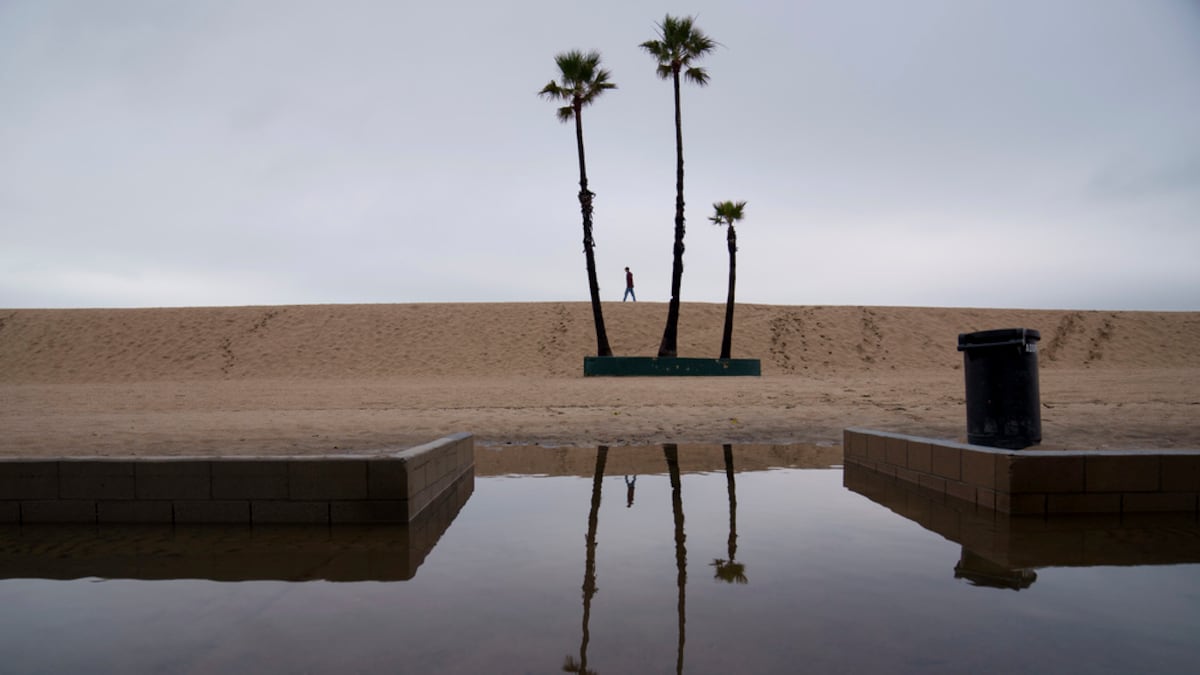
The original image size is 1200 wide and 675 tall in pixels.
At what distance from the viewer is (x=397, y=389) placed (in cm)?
2227

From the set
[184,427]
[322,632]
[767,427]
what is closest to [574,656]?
[322,632]

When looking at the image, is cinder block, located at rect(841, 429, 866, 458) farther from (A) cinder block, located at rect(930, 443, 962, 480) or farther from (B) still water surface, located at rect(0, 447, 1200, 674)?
(B) still water surface, located at rect(0, 447, 1200, 674)

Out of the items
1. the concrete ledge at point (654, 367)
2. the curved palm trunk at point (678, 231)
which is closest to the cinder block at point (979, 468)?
the concrete ledge at point (654, 367)

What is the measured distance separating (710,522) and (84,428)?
11.0m

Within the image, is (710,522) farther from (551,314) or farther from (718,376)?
(551,314)

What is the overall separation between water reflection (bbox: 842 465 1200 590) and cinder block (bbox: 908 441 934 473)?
512 millimetres

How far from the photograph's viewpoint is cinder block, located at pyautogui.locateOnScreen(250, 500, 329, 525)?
6445mm

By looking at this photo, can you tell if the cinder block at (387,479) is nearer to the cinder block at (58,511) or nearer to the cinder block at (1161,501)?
the cinder block at (58,511)

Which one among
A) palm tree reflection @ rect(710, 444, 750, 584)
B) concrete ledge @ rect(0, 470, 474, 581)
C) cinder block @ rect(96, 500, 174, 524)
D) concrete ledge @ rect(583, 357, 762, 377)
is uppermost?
concrete ledge @ rect(583, 357, 762, 377)

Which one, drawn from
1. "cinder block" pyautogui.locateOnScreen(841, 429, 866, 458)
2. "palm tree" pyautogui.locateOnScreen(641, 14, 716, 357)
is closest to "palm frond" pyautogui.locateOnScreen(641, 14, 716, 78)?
"palm tree" pyautogui.locateOnScreen(641, 14, 716, 357)

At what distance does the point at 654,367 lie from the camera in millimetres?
25406

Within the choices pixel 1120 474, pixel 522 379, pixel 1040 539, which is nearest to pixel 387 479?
pixel 1040 539

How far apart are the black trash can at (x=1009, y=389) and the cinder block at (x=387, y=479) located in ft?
18.4

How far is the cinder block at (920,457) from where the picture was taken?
309 inches
